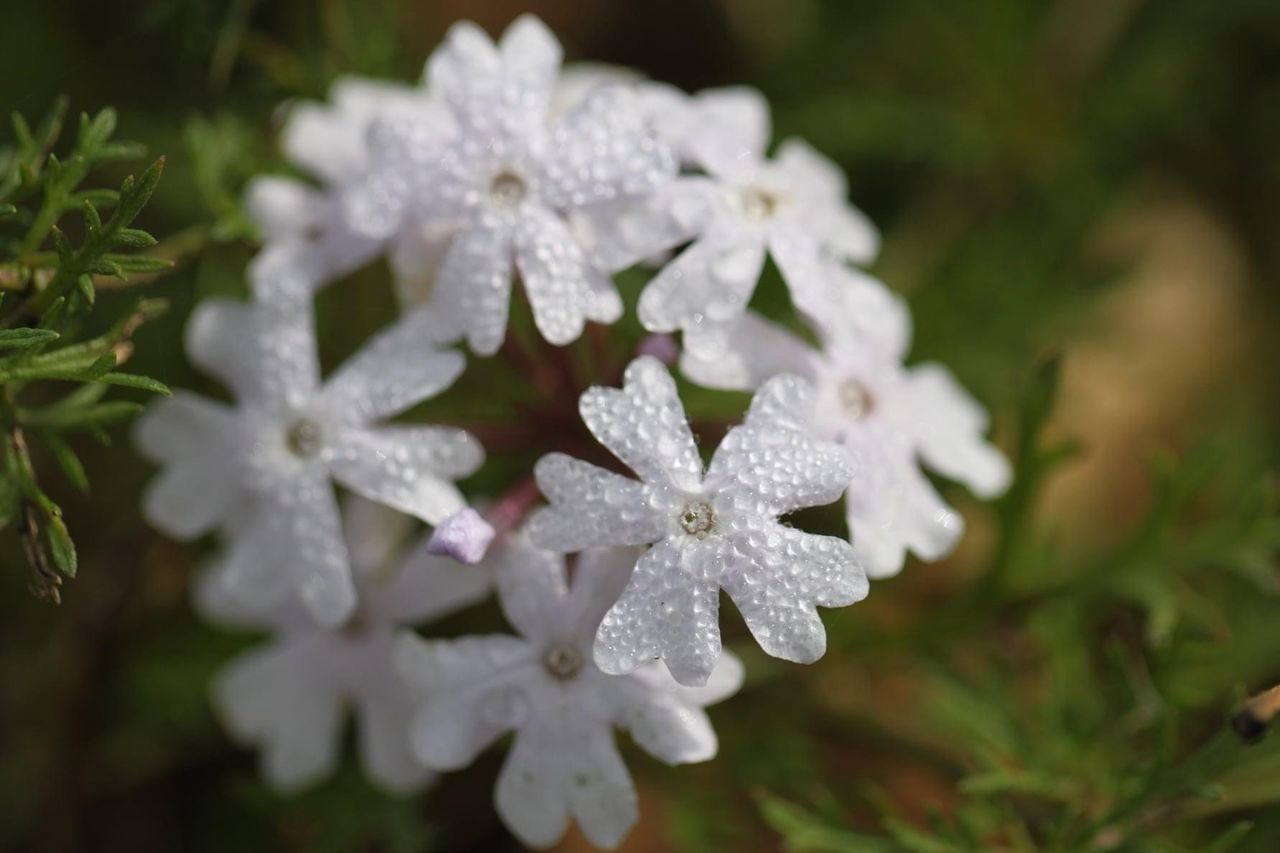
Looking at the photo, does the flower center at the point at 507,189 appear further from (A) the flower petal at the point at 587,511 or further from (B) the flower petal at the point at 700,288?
(A) the flower petal at the point at 587,511

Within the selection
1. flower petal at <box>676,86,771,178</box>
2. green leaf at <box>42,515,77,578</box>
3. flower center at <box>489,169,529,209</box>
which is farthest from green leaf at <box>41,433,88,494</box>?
flower petal at <box>676,86,771,178</box>

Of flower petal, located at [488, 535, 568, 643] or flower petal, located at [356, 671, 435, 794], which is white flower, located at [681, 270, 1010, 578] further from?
flower petal, located at [356, 671, 435, 794]

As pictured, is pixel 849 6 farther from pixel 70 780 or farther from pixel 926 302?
pixel 70 780

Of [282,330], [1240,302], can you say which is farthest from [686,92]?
[282,330]

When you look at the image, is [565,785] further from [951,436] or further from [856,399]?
[951,436]

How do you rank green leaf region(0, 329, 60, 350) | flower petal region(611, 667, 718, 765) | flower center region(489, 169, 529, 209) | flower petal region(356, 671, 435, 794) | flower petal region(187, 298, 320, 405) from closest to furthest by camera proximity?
1. green leaf region(0, 329, 60, 350)
2. flower petal region(611, 667, 718, 765)
3. flower center region(489, 169, 529, 209)
4. flower petal region(187, 298, 320, 405)
5. flower petal region(356, 671, 435, 794)

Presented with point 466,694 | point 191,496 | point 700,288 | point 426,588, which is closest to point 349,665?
point 426,588
